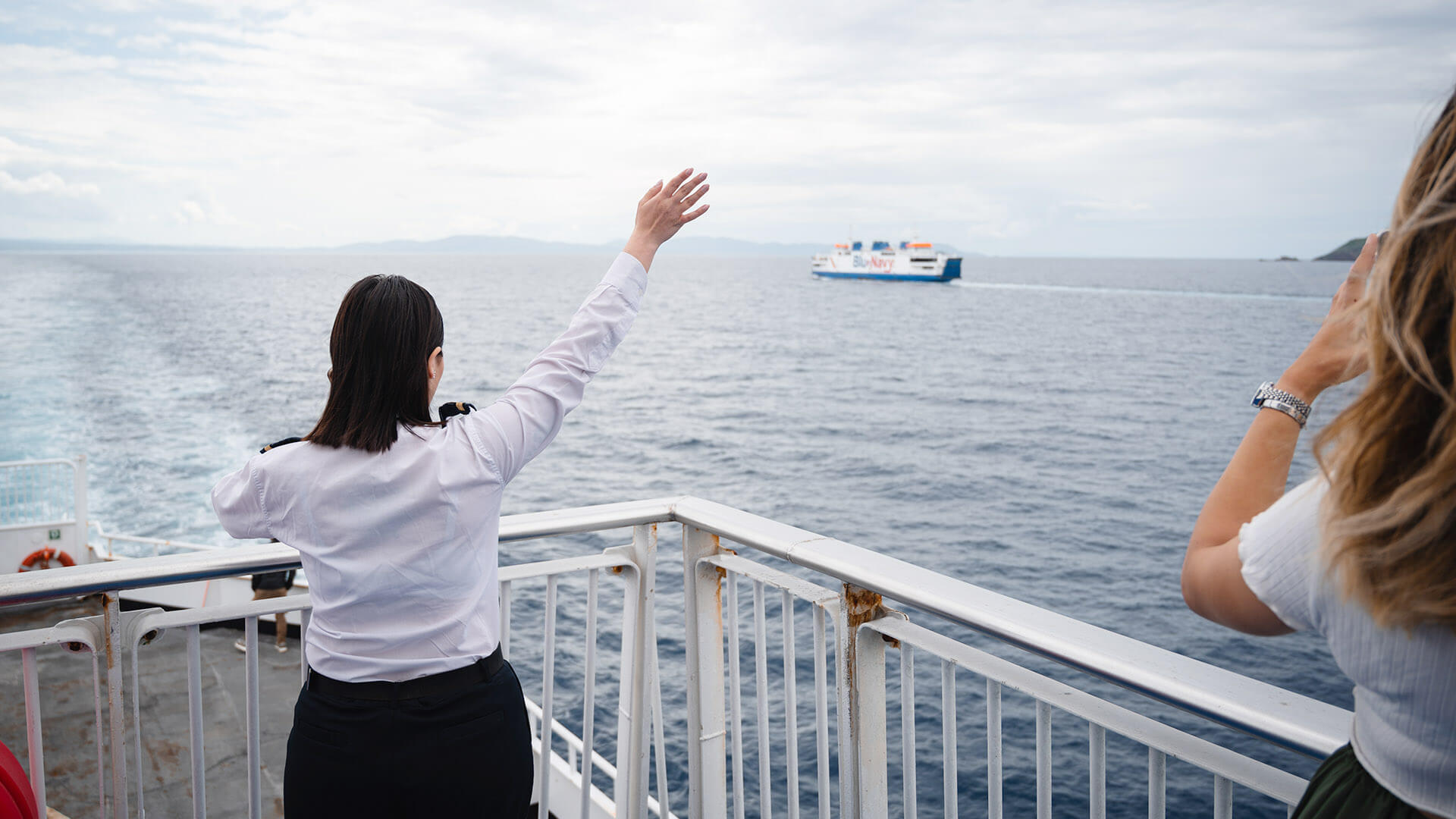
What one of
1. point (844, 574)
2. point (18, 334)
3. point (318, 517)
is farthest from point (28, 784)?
point (18, 334)

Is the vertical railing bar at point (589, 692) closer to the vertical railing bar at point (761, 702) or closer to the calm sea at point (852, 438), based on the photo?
the vertical railing bar at point (761, 702)

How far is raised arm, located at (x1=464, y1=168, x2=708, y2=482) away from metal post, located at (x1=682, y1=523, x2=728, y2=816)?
0.88m

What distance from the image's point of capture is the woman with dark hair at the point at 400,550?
151cm

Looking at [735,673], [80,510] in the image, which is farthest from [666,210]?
[80,510]

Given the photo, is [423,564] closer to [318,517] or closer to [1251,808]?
[318,517]

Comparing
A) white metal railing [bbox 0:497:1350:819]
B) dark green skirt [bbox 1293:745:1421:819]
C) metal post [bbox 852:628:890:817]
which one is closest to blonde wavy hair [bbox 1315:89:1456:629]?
dark green skirt [bbox 1293:745:1421:819]

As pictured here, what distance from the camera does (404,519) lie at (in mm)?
1520

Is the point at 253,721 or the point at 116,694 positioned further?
the point at 253,721

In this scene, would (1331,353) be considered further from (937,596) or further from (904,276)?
(904,276)

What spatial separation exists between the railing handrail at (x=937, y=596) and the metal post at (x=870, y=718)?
6.3 inches

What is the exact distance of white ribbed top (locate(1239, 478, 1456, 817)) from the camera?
83cm

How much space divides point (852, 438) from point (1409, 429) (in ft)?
115

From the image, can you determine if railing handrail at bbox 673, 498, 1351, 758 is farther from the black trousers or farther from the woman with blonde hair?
the black trousers

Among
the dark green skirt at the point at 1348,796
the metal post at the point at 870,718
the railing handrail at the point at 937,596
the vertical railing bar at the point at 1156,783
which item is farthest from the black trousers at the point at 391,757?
the dark green skirt at the point at 1348,796
